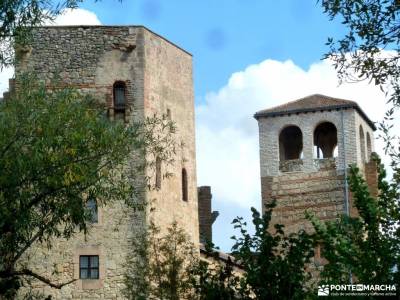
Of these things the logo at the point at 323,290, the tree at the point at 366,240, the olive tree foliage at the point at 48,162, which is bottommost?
the logo at the point at 323,290

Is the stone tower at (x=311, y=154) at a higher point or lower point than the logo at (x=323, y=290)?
higher

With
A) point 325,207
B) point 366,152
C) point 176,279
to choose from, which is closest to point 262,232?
point 176,279

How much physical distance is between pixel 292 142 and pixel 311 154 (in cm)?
295

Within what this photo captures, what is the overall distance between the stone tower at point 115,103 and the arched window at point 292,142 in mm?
12807

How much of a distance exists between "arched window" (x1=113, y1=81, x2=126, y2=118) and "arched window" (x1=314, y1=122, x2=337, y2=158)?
15.6 metres

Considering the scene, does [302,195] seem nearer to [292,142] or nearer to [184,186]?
[292,142]

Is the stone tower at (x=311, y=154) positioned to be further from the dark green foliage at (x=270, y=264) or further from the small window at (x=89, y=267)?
the dark green foliage at (x=270, y=264)

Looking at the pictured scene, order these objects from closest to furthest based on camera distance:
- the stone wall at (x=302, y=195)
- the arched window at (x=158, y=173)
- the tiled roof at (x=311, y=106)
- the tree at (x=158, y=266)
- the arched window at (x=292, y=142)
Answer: the tree at (x=158, y=266) → the arched window at (x=158, y=173) → the stone wall at (x=302, y=195) → the tiled roof at (x=311, y=106) → the arched window at (x=292, y=142)

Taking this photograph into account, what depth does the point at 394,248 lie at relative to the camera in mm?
13359

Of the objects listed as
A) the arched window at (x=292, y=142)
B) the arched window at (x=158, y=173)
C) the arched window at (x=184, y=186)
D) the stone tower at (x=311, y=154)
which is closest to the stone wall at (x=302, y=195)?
the stone tower at (x=311, y=154)

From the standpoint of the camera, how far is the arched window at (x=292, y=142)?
42.0 m

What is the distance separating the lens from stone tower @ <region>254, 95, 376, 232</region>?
38625 mm

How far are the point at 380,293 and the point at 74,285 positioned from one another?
14549 mm

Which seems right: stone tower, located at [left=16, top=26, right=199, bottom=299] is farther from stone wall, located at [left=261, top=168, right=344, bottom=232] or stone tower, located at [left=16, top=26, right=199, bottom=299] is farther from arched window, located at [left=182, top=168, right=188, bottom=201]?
stone wall, located at [left=261, top=168, right=344, bottom=232]
